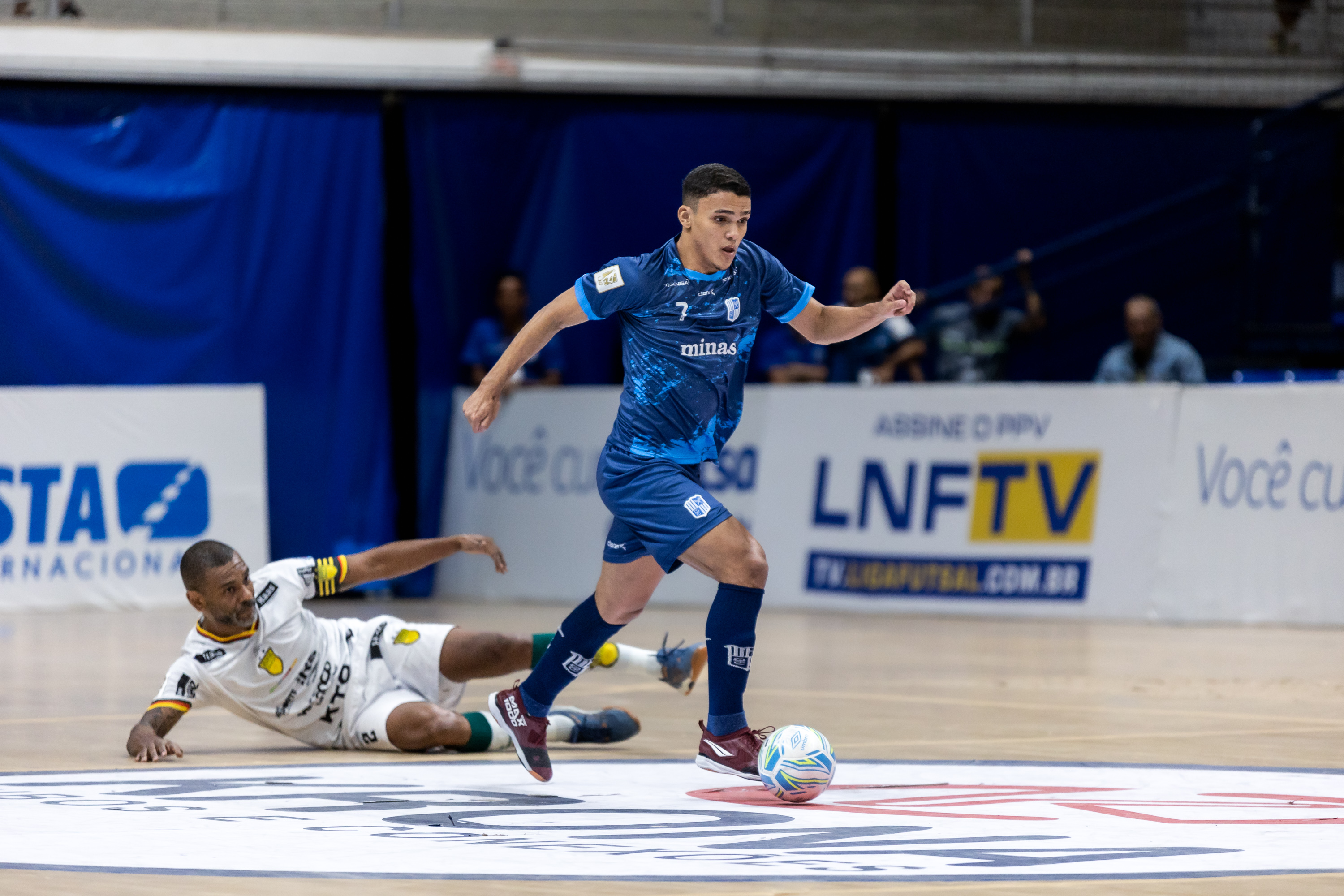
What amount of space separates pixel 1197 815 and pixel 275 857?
2.79 meters

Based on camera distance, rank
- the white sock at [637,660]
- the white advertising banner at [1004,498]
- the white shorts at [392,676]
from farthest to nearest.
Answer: the white advertising banner at [1004,498] < the white sock at [637,660] < the white shorts at [392,676]

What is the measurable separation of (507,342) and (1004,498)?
15.5ft

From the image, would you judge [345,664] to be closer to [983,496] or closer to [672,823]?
[672,823]

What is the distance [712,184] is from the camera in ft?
21.3

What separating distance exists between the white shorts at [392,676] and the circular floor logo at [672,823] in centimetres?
41

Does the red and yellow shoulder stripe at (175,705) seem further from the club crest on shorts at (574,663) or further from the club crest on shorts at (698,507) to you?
the club crest on shorts at (698,507)

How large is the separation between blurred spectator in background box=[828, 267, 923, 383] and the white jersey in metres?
9.05

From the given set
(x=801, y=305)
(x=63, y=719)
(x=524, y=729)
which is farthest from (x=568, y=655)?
(x=63, y=719)

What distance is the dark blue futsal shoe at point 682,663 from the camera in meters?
7.68

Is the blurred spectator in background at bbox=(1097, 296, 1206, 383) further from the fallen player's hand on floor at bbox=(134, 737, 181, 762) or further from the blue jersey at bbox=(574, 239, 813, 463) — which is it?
the fallen player's hand on floor at bbox=(134, 737, 181, 762)

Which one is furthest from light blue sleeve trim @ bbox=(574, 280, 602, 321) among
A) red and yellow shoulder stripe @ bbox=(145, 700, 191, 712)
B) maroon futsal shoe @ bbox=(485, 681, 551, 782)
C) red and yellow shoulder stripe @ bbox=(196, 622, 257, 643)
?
red and yellow shoulder stripe @ bbox=(145, 700, 191, 712)

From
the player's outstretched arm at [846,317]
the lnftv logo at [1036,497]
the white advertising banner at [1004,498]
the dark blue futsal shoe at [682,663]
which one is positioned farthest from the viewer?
the lnftv logo at [1036,497]

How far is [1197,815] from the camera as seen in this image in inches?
227

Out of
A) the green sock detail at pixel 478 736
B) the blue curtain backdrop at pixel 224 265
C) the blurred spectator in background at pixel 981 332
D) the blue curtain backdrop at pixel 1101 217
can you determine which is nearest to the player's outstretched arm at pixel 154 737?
the green sock detail at pixel 478 736
